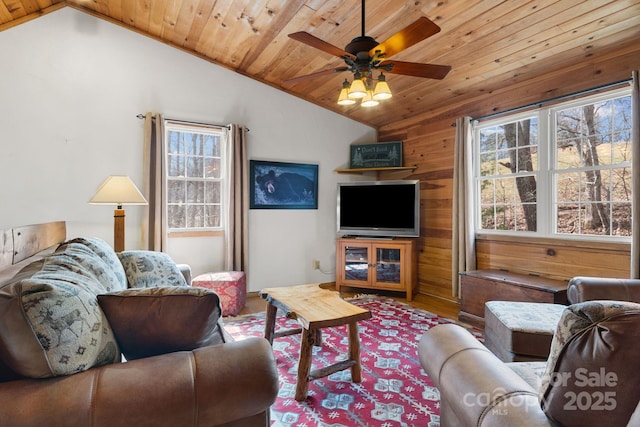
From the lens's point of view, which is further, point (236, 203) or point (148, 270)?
point (236, 203)

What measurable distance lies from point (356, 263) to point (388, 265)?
415mm

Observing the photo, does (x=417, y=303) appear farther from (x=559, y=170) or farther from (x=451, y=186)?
(x=559, y=170)

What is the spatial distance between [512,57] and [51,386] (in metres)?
3.70

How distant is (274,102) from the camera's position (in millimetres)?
4453

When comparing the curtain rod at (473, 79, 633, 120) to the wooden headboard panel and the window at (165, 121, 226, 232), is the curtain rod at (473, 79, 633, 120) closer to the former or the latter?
the window at (165, 121, 226, 232)

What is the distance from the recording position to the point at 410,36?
1.94m

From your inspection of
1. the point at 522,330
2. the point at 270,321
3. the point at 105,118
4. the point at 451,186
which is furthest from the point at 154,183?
the point at 522,330

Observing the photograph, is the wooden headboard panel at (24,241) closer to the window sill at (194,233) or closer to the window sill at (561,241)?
the window sill at (194,233)

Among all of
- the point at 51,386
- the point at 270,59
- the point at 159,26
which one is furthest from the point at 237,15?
the point at 51,386

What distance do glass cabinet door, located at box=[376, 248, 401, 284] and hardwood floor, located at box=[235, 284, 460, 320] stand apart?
0.25 m

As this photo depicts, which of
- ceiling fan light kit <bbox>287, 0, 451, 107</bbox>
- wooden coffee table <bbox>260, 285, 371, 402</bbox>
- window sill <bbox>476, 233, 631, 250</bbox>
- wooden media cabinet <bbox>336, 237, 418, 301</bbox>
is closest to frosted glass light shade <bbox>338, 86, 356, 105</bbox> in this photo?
ceiling fan light kit <bbox>287, 0, 451, 107</bbox>

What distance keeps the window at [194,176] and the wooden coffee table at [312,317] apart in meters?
1.94

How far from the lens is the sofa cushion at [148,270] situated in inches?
83.9

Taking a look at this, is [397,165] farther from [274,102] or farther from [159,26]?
[159,26]
